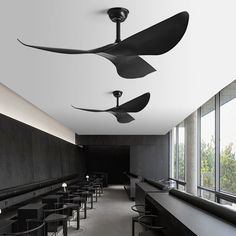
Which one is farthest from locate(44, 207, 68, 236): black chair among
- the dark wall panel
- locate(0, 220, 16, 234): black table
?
the dark wall panel

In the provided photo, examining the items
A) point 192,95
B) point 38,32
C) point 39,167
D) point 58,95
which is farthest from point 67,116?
point 38,32

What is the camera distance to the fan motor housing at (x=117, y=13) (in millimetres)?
2686

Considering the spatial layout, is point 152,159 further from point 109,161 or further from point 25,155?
point 25,155

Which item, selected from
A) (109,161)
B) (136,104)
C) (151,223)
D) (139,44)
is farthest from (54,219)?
(109,161)

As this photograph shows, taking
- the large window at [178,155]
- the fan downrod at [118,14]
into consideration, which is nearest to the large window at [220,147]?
the large window at [178,155]

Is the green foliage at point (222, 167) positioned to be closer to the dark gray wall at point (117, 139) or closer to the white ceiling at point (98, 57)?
the white ceiling at point (98, 57)

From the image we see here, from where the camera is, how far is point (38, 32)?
3.15 meters

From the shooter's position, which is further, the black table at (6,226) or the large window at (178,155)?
the large window at (178,155)

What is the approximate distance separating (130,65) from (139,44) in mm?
567

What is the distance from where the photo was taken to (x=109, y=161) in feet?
63.9

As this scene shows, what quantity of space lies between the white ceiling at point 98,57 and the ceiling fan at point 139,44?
308 mm

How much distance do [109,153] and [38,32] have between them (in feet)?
54.1

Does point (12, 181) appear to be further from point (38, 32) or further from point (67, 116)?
point (38, 32)

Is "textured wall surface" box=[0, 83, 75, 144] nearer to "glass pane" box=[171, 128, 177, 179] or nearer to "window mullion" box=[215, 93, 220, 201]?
"window mullion" box=[215, 93, 220, 201]
